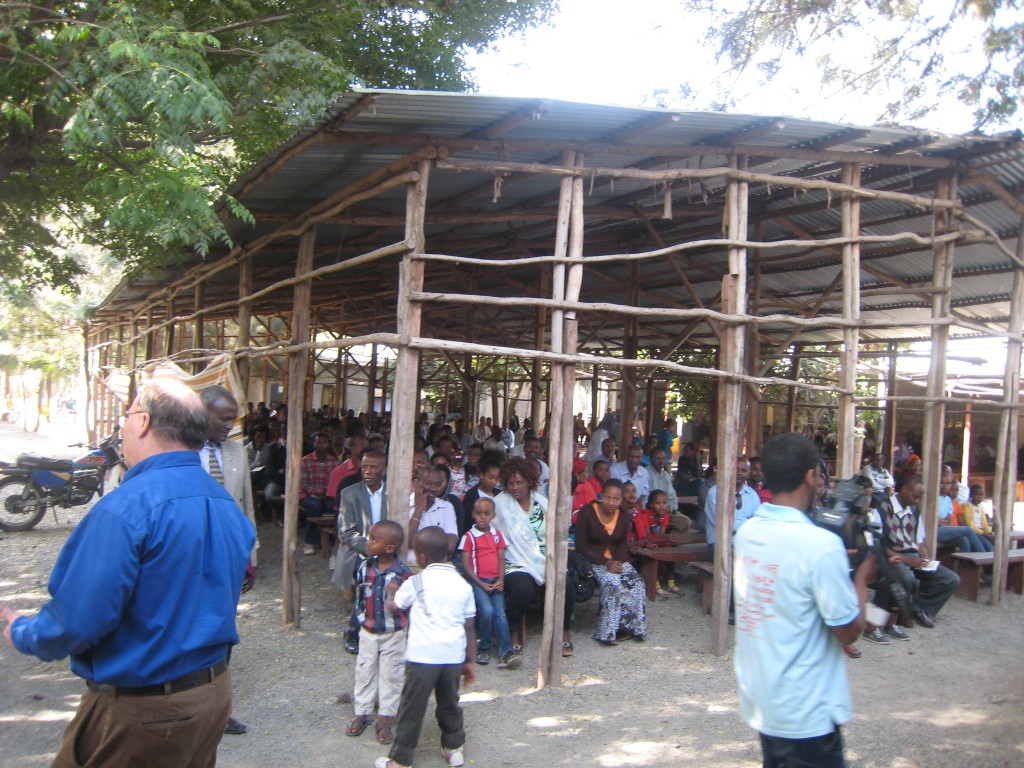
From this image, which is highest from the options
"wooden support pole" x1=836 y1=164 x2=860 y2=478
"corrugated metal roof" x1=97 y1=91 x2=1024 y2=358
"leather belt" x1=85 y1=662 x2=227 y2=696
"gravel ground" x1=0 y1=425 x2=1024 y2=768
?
"corrugated metal roof" x1=97 y1=91 x2=1024 y2=358

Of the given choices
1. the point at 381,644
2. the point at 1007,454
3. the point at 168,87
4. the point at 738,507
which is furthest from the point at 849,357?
the point at 168,87

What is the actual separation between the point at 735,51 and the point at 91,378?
16.2 metres

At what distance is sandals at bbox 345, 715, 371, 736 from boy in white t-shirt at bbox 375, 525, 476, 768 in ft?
1.39

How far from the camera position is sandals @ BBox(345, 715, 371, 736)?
4668mm

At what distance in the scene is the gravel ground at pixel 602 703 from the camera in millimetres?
4520

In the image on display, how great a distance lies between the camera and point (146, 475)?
2279 millimetres

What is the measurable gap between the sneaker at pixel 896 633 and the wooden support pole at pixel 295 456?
478 cm

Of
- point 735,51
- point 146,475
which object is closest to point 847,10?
point 735,51

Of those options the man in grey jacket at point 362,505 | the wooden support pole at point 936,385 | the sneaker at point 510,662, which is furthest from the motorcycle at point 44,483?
the wooden support pole at point 936,385

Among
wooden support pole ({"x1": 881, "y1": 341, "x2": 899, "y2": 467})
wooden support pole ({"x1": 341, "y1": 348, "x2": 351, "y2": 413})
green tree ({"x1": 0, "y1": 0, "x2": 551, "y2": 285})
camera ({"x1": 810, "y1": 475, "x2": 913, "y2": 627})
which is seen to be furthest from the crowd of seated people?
wooden support pole ({"x1": 341, "y1": 348, "x2": 351, "y2": 413})

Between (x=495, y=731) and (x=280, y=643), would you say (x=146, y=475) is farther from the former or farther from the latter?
(x=280, y=643)

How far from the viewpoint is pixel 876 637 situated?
679cm

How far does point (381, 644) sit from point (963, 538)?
6.50 metres

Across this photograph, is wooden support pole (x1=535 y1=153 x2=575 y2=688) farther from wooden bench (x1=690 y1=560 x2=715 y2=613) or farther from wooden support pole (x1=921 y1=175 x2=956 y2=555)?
wooden support pole (x1=921 y1=175 x2=956 y2=555)
